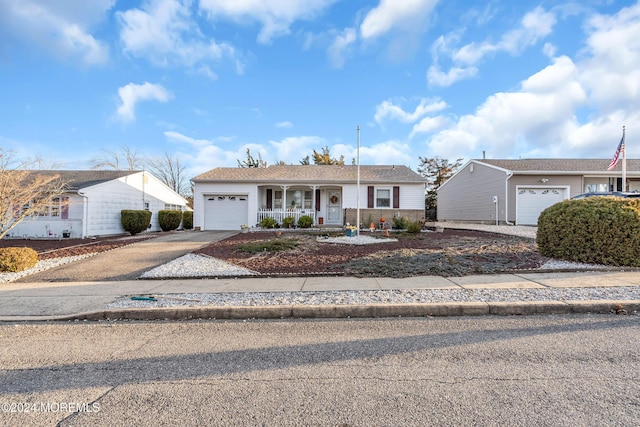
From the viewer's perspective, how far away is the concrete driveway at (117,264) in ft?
25.6

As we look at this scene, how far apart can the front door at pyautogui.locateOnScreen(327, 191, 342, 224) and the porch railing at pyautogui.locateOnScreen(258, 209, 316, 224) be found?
1136 mm

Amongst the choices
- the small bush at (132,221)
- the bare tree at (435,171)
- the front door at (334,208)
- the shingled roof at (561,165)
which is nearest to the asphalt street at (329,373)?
the front door at (334,208)

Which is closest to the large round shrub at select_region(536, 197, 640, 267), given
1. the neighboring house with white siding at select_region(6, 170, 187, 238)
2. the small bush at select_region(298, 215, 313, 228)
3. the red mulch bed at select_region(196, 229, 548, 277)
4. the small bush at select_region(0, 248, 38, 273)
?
the red mulch bed at select_region(196, 229, 548, 277)

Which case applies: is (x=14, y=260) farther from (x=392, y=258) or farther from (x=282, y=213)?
(x=282, y=213)

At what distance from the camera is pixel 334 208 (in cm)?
1953

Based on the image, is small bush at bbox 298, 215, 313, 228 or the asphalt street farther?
small bush at bbox 298, 215, 313, 228

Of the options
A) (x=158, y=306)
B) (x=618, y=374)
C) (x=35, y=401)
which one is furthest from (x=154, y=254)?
(x=618, y=374)

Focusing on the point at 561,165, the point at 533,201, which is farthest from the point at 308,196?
the point at 561,165

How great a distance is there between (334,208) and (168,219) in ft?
38.7

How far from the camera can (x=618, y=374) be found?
2963mm

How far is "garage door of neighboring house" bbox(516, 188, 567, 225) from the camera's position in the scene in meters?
19.1

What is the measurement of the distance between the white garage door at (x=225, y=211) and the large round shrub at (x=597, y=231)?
49.7ft

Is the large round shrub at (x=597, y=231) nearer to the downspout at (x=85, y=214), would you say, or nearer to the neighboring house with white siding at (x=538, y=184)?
the neighboring house with white siding at (x=538, y=184)

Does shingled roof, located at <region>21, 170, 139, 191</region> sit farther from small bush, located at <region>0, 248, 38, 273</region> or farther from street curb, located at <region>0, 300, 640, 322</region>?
street curb, located at <region>0, 300, 640, 322</region>
